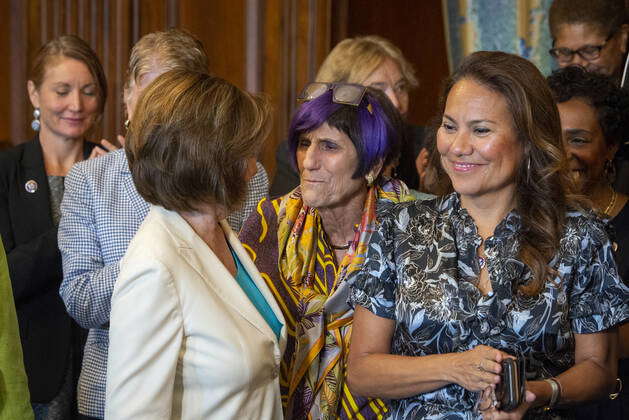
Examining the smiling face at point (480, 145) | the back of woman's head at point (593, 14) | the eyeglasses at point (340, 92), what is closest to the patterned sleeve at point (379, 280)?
the smiling face at point (480, 145)

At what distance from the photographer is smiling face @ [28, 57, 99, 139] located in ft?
10.7

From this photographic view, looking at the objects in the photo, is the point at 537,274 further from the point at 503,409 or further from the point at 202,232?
the point at 202,232

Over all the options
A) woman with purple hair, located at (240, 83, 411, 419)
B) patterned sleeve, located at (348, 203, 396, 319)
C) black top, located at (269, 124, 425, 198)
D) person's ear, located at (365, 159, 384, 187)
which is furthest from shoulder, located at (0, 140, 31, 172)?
patterned sleeve, located at (348, 203, 396, 319)

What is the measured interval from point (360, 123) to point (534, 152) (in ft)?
2.11

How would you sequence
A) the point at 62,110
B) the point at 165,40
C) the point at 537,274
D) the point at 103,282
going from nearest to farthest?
the point at 537,274
the point at 103,282
the point at 165,40
the point at 62,110

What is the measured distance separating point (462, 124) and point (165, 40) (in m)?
1.09

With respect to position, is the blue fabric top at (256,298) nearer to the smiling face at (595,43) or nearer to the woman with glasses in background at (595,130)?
the woman with glasses in background at (595,130)

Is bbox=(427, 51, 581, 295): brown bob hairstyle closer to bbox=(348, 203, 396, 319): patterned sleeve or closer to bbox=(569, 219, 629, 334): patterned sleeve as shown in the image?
bbox=(569, 219, 629, 334): patterned sleeve

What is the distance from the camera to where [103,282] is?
2.41 metres

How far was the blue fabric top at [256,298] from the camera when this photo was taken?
2.08 m

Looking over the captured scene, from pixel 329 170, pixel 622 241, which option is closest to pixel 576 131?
pixel 622 241

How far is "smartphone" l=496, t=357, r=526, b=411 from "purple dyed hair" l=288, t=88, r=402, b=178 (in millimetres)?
952

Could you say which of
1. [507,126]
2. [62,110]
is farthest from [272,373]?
[62,110]

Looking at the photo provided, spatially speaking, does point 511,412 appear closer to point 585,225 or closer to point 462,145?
point 585,225
